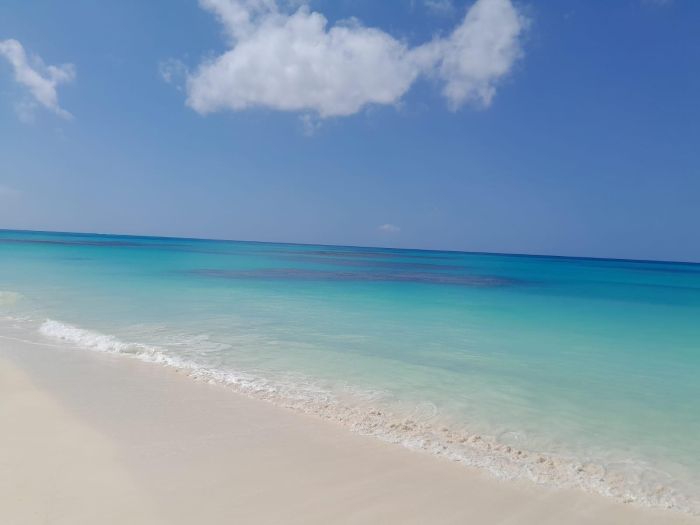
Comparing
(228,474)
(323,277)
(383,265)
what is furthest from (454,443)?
(383,265)

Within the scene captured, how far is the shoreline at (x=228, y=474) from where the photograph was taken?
3174mm

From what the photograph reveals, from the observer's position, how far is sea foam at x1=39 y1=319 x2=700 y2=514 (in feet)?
12.7

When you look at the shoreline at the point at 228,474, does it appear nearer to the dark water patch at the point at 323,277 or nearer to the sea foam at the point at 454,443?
the sea foam at the point at 454,443

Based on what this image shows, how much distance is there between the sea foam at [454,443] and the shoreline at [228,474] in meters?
0.18

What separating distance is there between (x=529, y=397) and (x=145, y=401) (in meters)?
5.17

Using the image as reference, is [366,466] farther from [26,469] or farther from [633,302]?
[633,302]

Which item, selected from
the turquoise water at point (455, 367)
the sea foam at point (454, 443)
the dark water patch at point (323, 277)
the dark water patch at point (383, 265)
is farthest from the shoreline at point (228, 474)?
the dark water patch at point (383, 265)

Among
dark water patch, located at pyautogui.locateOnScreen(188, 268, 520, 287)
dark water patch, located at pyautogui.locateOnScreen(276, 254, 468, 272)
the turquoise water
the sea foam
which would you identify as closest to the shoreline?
the sea foam

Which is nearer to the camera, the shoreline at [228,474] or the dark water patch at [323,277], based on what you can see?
the shoreline at [228,474]

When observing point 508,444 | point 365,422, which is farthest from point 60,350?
point 508,444

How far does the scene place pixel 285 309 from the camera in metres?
13.3

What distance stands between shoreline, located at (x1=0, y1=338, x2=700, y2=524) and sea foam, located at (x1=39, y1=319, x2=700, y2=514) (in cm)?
18

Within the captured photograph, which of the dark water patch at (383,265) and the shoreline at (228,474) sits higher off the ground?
the dark water patch at (383,265)

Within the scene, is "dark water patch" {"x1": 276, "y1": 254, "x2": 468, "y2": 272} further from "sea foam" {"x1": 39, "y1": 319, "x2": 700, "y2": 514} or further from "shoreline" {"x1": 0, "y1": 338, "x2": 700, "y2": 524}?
"shoreline" {"x1": 0, "y1": 338, "x2": 700, "y2": 524}
